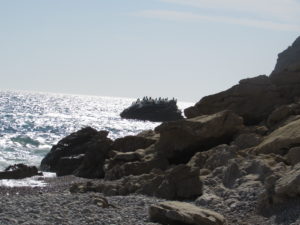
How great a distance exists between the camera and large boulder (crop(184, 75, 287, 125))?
1266 inches

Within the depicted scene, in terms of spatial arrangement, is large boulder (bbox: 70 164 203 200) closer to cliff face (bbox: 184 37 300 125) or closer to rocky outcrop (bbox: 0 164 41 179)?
cliff face (bbox: 184 37 300 125)

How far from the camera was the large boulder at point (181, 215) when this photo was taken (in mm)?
15555

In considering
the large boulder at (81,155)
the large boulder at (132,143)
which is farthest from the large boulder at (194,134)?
the large boulder at (81,155)

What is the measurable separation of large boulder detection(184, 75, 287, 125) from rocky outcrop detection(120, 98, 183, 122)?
81.3m

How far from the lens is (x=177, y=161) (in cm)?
2878

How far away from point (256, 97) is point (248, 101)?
0.50 m

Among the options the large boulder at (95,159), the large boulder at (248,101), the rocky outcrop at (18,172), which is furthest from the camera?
the rocky outcrop at (18,172)

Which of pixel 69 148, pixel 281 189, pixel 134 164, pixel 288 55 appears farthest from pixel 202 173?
pixel 288 55

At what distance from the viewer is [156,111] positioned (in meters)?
121

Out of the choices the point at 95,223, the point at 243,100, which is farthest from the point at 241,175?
the point at 243,100

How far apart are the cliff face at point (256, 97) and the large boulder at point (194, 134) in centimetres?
333

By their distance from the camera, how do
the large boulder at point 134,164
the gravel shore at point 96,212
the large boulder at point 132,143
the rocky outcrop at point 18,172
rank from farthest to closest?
the rocky outcrop at point 18,172
the large boulder at point 132,143
the large boulder at point 134,164
the gravel shore at point 96,212

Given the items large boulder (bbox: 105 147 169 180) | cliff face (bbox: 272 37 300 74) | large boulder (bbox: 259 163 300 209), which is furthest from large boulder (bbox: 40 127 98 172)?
cliff face (bbox: 272 37 300 74)

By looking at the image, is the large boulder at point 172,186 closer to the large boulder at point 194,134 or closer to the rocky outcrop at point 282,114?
the large boulder at point 194,134
